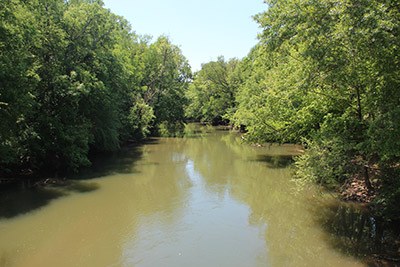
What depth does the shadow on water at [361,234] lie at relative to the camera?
29.3 ft

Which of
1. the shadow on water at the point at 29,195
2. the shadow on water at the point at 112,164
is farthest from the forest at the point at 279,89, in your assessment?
the shadow on water at the point at 29,195

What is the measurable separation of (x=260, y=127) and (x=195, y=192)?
7.15 meters

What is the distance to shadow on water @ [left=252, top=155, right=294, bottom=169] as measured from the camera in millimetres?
21589

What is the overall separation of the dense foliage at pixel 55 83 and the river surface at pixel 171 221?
7.51ft

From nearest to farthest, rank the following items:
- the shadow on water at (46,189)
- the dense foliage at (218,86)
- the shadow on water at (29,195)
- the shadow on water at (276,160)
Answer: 1. the shadow on water at (29,195)
2. the shadow on water at (46,189)
3. the shadow on water at (276,160)
4. the dense foliage at (218,86)

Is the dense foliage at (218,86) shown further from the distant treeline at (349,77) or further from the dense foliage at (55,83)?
the distant treeline at (349,77)

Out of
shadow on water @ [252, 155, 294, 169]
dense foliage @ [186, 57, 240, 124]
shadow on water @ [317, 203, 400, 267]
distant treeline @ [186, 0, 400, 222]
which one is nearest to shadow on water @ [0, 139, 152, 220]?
shadow on water @ [252, 155, 294, 169]

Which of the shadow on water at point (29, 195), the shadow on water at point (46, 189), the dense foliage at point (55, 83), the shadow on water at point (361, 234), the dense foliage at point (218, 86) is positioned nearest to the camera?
the shadow on water at point (361, 234)

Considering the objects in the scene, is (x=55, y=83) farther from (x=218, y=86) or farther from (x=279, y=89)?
(x=218, y=86)

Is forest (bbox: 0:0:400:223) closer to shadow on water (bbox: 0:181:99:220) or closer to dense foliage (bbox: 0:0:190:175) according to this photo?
dense foliage (bbox: 0:0:190:175)

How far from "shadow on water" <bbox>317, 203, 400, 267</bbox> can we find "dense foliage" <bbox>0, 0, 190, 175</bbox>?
40.2 ft

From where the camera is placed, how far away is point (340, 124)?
11164mm

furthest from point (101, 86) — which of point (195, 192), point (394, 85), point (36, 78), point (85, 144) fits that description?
point (394, 85)

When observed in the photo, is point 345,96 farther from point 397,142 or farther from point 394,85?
point 397,142
